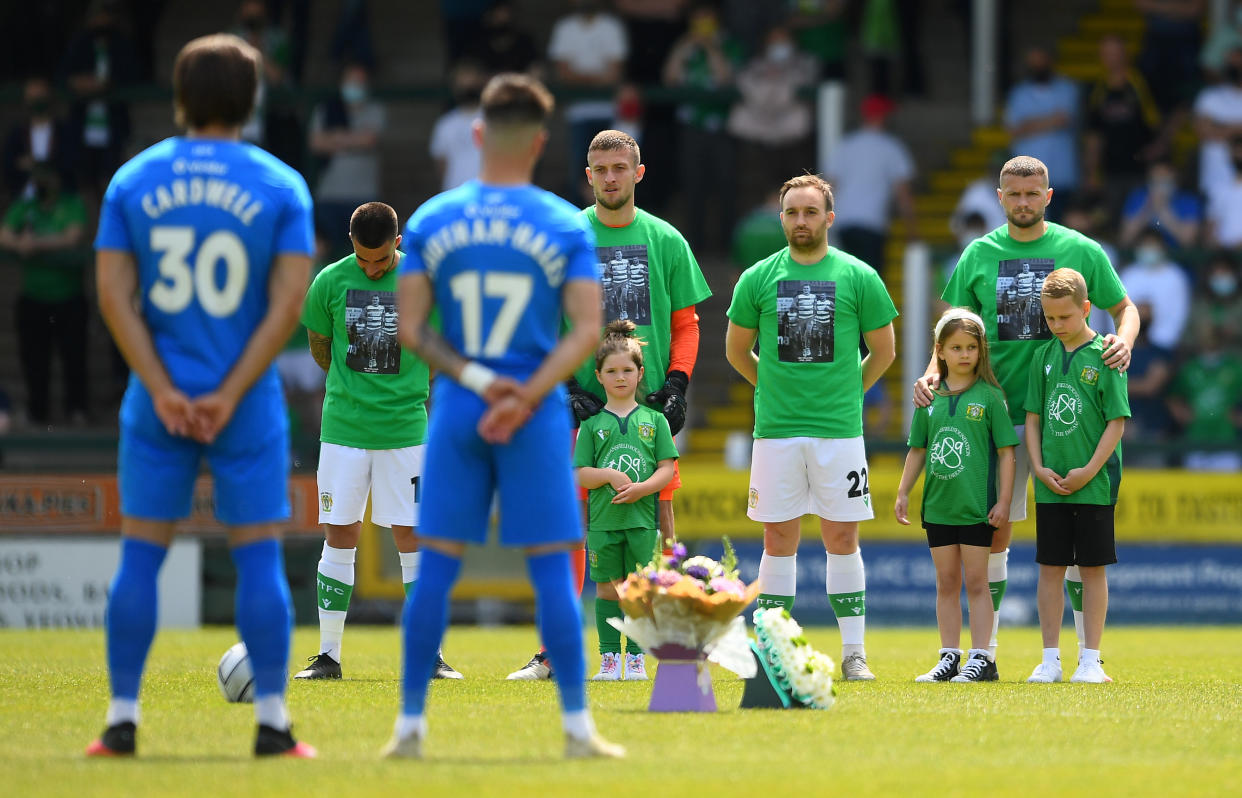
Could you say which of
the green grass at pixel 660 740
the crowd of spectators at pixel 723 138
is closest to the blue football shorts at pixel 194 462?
the green grass at pixel 660 740

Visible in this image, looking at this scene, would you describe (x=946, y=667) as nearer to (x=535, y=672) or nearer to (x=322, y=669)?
(x=535, y=672)

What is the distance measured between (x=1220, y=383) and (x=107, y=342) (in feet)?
37.4

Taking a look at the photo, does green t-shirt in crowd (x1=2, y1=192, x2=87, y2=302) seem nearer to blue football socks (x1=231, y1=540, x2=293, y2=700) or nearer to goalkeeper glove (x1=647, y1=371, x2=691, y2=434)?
goalkeeper glove (x1=647, y1=371, x2=691, y2=434)

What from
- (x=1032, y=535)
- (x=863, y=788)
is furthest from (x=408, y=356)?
(x=1032, y=535)

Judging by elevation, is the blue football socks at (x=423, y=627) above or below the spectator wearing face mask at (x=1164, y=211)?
below

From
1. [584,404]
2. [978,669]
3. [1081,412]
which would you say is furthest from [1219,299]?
[584,404]

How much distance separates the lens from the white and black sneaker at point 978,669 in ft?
29.7

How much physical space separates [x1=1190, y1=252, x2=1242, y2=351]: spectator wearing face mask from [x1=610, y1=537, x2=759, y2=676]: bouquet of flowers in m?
11.6

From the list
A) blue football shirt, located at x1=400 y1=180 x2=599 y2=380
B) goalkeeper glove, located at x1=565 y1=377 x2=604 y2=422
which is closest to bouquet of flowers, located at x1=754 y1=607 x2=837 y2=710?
blue football shirt, located at x1=400 y1=180 x2=599 y2=380

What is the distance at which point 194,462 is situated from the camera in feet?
20.0

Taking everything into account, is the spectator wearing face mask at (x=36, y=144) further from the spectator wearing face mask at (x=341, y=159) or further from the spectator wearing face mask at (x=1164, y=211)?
the spectator wearing face mask at (x=1164, y=211)

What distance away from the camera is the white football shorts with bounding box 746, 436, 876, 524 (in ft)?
29.5

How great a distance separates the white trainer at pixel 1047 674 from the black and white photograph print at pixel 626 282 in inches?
106

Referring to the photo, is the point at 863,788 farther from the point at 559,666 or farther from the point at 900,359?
the point at 900,359
